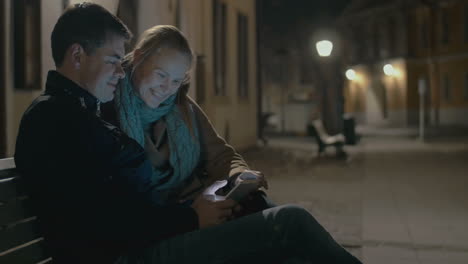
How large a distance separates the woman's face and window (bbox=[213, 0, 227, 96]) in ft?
35.5

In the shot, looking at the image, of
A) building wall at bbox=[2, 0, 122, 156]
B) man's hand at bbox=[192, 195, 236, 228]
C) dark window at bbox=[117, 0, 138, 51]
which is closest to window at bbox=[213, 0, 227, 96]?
dark window at bbox=[117, 0, 138, 51]

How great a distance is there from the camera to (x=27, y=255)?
220 centimetres

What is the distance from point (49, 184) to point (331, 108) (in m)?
17.5

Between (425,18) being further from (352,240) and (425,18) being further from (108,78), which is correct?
(108,78)

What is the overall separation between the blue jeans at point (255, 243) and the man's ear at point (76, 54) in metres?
0.79

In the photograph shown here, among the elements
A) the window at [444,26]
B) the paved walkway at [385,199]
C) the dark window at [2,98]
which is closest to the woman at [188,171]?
the paved walkway at [385,199]

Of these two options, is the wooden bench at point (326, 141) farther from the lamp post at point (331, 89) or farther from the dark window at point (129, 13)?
the dark window at point (129, 13)

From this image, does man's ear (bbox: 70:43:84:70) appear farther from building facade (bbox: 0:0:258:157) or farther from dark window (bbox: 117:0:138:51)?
dark window (bbox: 117:0:138:51)

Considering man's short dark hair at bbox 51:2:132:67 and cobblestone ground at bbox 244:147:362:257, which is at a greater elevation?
man's short dark hair at bbox 51:2:132:67

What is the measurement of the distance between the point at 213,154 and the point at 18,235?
4.42 ft

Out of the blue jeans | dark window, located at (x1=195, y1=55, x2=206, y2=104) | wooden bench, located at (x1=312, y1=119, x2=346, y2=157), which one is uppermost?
dark window, located at (x1=195, y1=55, x2=206, y2=104)

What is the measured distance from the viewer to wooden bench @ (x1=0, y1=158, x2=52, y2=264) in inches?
82.8

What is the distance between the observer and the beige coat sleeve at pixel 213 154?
10.6 feet

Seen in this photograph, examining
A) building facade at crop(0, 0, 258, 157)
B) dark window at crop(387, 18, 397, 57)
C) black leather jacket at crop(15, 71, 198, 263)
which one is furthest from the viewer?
dark window at crop(387, 18, 397, 57)
